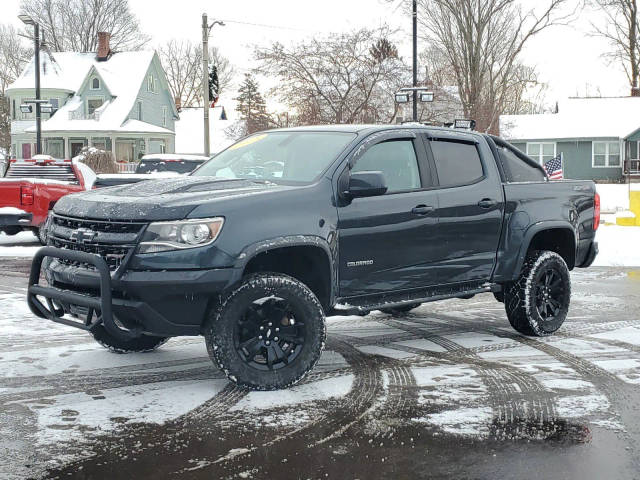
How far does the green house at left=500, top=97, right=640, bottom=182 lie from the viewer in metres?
50.8

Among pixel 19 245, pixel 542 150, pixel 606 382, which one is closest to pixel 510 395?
pixel 606 382

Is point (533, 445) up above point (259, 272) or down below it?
below

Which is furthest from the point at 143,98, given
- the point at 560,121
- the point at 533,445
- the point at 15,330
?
the point at 533,445

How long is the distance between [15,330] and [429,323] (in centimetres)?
383

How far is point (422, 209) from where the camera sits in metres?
6.76

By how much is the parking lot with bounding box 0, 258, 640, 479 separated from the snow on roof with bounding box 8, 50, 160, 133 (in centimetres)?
4916

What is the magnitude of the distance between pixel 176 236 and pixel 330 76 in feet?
94.8

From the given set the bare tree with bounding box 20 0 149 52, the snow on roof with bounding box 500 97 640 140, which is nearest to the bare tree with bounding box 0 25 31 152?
the bare tree with bounding box 20 0 149 52

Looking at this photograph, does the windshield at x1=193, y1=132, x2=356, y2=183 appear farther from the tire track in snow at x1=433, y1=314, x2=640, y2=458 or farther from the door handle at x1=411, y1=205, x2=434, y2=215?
the tire track in snow at x1=433, y1=314, x2=640, y2=458

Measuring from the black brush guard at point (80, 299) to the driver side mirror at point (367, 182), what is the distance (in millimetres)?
1769

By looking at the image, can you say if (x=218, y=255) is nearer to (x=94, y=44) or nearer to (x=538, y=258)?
(x=538, y=258)

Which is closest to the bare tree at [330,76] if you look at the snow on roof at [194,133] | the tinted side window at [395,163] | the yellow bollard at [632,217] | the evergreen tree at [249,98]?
the yellow bollard at [632,217]

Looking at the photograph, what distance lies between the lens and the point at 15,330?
26.3 ft

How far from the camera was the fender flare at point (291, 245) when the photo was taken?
18.5 feet
